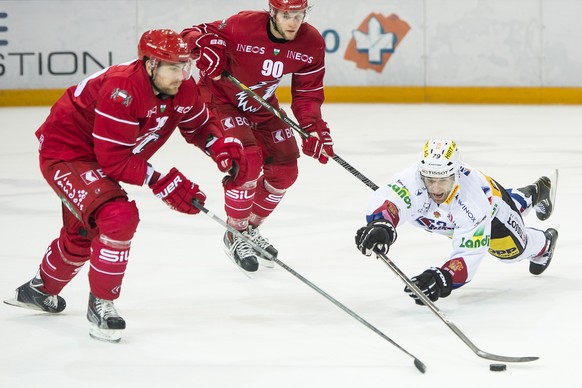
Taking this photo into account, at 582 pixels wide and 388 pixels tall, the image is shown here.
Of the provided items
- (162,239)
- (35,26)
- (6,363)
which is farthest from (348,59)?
(6,363)

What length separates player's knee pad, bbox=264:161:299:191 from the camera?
16.6ft

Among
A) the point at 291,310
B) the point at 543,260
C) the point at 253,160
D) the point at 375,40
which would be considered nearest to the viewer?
the point at 291,310

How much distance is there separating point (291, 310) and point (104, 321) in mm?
790

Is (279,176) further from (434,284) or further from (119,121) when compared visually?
(119,121)

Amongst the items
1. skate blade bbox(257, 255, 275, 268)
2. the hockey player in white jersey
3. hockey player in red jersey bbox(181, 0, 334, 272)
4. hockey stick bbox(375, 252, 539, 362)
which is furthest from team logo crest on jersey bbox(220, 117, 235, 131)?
hockey stick bbox(375, 252, 539, 362)

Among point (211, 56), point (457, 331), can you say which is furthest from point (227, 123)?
point (457, 331)

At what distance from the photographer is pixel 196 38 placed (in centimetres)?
484

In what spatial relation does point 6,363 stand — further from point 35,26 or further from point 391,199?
point 35,26

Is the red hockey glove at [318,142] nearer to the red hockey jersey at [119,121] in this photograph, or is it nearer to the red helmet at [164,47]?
the red hockey jersey at [119,121]

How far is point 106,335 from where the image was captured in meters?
3.70

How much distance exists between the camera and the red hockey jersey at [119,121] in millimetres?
3596

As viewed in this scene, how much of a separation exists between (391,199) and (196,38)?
50.8 inches

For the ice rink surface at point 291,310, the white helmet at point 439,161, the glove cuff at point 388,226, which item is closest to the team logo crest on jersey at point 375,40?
the ice rink surface at point 291,310

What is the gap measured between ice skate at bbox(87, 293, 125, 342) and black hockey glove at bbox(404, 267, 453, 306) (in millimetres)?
1092
